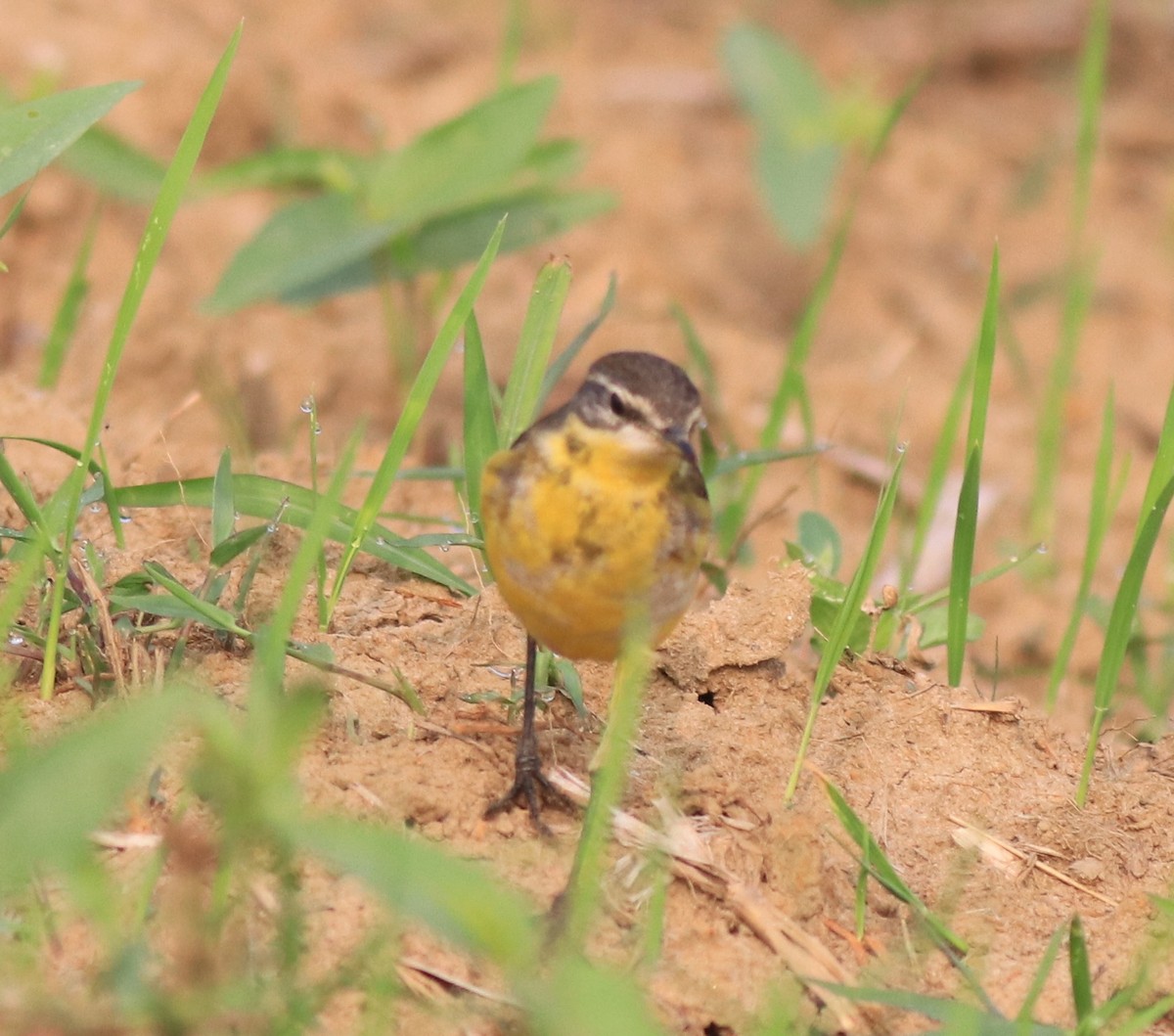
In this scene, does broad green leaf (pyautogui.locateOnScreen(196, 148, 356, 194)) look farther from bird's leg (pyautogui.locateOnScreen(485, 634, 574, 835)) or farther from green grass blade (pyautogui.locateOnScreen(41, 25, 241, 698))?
bird's leg (pyautogui.locateOnScreen(485, 634, 574, 835))

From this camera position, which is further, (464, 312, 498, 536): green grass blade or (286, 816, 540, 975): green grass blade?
(464, 312, 498, 536): green grass blade

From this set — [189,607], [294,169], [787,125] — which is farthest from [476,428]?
[787,125]

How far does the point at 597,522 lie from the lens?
3.23 meters

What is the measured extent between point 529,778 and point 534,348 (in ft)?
4.19

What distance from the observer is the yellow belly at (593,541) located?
3.19m

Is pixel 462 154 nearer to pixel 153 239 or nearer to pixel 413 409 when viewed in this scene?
pixel 413 409

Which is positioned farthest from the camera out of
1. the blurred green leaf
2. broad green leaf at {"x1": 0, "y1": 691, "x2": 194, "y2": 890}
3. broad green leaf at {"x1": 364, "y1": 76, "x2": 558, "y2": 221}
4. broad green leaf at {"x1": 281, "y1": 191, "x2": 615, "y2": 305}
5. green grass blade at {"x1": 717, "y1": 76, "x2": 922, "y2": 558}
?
the blurred green leaf

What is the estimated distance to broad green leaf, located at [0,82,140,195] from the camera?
352 centimetres

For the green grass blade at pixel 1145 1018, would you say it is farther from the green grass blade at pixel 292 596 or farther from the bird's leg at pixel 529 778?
the green grass blade at pixel 292 596

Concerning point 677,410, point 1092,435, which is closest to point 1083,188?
point 1092,435

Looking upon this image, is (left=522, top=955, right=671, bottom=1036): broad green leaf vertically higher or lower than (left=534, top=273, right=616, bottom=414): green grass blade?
lower

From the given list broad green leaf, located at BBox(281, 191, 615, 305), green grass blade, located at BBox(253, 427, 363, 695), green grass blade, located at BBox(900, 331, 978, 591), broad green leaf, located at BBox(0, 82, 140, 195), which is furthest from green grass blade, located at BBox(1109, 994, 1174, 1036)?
broad green leaf, located at BBox(281, 191, 615, 305)

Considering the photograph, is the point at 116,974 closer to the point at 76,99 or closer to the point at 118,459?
the point at 76,99

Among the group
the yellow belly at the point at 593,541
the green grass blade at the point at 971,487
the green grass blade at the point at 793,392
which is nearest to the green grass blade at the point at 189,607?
the yellow belly at the point at 593,541
